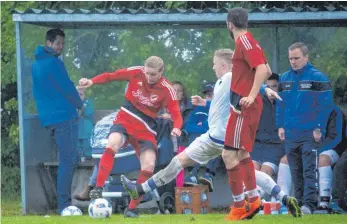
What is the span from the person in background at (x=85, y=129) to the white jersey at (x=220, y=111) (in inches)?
161

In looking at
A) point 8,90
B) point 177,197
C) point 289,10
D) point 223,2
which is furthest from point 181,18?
point 8,90

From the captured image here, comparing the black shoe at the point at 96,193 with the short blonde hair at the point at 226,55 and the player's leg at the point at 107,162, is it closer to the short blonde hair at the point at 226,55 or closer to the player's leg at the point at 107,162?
the player's leg at the point at 107,162

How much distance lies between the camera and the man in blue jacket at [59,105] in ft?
50.1

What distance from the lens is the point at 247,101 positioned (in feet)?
38.1

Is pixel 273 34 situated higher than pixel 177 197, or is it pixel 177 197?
pixel 273 34

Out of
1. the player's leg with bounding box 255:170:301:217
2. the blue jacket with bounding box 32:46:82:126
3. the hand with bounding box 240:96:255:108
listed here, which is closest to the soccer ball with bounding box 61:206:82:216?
the blue jacket with bounding box 32:46:82:126

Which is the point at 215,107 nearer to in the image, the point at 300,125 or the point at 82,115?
the point at 300,125

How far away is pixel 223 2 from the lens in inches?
→ 788

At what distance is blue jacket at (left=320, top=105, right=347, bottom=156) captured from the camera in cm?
1499

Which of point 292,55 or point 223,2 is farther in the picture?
point 223,2

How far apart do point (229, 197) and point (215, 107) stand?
13.0 ft

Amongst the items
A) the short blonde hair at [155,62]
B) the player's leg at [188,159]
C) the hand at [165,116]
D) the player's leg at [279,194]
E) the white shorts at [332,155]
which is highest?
the short blonde hair at [155,62]

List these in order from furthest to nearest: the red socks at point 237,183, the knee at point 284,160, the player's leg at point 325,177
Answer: the knee at point 284,160 < the player's leg at point 325,177 < the red socks at point 237,183

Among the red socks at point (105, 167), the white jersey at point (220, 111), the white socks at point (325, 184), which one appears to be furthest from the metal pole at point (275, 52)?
the white jersey at point (220, 111)
